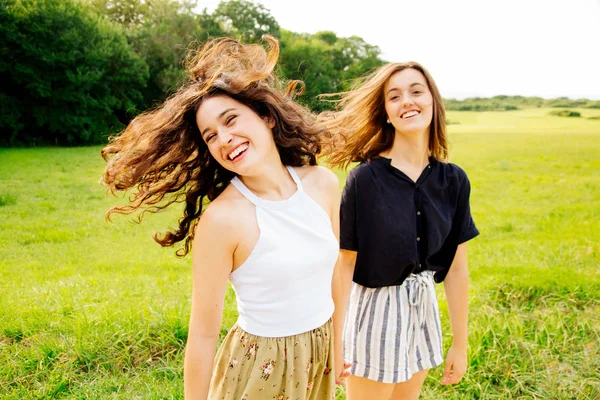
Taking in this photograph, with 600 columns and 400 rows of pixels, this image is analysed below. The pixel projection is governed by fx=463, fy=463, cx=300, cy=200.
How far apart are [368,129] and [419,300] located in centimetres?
79

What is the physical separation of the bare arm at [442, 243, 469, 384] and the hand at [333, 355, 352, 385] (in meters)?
0.61

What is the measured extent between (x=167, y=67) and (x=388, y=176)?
24.8m

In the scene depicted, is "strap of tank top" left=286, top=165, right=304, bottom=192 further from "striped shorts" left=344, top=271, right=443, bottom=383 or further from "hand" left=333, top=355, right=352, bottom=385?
"hand" left=333, top=355, right=352, bottom=385

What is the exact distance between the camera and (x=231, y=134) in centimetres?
158

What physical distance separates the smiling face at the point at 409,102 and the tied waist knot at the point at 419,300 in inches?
25.0

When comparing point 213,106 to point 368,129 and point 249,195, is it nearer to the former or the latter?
point 249,195

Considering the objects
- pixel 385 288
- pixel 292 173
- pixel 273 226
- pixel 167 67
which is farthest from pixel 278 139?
pixel 167 67

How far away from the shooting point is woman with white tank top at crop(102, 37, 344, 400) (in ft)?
4.98

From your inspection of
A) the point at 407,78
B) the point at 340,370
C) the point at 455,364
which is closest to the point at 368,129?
the point at 407,78

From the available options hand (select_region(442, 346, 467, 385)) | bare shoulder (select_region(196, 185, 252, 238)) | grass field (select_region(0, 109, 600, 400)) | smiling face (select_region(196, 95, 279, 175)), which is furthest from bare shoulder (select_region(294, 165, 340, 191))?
grass field (select_region(0, 109, 600, 400))

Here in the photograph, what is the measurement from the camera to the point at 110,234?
21.4 feet

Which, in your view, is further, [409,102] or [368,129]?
[368,129]

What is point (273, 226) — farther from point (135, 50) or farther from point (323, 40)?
point (323, 40)

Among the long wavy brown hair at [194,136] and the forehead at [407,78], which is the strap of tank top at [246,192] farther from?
the forehead at [407,78]
